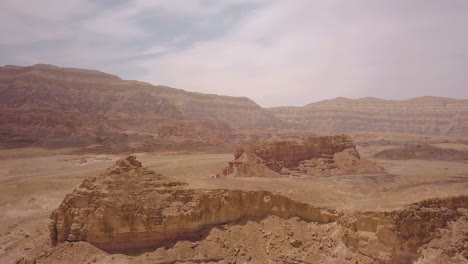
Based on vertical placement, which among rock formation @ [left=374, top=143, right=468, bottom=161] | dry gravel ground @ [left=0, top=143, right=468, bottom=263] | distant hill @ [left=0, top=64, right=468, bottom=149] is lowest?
rock formation @ [left=374, top=143, right=468, bottom=161]

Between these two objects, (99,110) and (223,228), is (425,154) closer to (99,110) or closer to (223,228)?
(223,228)

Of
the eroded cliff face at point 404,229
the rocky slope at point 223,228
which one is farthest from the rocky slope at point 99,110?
the eroded cliff face at point 404,229

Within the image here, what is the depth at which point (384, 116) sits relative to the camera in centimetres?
14812

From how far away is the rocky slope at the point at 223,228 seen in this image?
44.0ft

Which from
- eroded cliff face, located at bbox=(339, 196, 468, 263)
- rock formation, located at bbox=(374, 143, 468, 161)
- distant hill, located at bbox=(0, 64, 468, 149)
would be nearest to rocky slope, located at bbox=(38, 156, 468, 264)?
eroded cliff face, located at bbox=(339, 196, 468, 263)

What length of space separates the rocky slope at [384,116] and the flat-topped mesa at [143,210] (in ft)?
410

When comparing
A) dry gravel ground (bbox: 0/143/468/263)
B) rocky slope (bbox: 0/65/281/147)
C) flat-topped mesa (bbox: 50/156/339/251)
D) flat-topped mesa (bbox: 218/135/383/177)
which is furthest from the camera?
rocky slope (bbox: 0/65/281/147)

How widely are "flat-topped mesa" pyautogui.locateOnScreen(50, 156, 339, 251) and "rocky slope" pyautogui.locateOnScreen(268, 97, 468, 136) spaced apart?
4918 inches

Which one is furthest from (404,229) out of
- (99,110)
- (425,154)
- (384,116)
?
(384,116)

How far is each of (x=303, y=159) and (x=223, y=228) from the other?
23.3 meters

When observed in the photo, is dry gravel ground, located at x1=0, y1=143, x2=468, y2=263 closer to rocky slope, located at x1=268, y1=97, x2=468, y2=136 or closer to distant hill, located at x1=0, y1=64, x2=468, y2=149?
distant hill, located at x1=0, y1=64, x2=468, y2=149

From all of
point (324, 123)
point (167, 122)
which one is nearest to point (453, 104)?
point (324, 123)

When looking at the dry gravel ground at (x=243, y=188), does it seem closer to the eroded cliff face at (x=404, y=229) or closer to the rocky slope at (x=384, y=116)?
the eroded cliff face at (x=404, y=229)

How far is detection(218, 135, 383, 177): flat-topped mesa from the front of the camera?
3347cm
